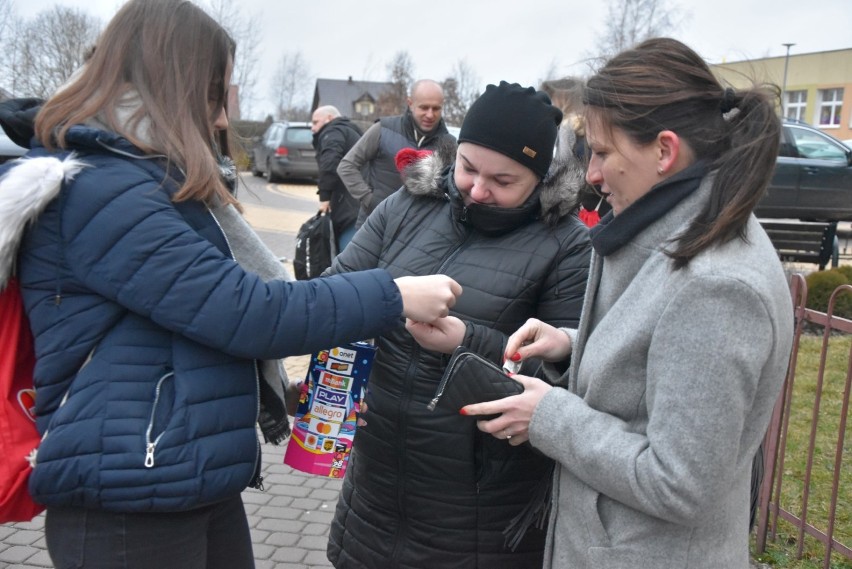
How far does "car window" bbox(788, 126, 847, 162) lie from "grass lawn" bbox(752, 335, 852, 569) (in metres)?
7.54

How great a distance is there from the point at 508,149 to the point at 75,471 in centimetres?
133

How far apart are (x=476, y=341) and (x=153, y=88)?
980 millimetres

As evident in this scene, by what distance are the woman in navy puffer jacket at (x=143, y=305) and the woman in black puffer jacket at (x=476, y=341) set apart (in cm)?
42

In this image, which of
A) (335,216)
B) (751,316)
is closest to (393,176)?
(335,216)

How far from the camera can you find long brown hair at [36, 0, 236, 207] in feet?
5.37

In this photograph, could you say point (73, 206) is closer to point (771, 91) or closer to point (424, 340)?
point (424, 340)

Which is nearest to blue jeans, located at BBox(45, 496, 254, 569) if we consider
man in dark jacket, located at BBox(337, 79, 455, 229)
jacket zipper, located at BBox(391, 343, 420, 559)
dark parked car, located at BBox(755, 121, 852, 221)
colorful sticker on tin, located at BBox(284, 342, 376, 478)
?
colorful sticker on tin, located at BBox(284, 342, 376, 478)

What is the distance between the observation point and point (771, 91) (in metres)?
1.56

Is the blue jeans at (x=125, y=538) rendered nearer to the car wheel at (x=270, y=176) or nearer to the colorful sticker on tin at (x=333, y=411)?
the colorful sticker on tin at (x=333, y=411)

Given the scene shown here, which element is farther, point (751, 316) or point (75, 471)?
point (75, 471)

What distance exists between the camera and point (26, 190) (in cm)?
151

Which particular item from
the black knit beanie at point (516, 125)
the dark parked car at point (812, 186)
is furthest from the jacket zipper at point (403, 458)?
the dark parked car at point (812, 186)

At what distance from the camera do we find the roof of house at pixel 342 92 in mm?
54250

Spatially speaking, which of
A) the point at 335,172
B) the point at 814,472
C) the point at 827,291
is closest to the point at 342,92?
the point at 335,172
